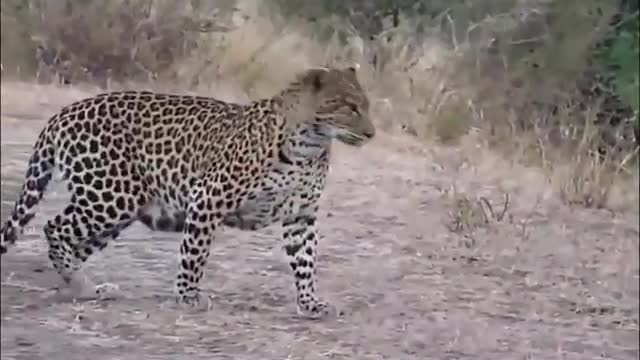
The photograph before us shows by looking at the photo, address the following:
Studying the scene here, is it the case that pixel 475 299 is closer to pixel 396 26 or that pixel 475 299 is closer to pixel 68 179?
pixel 396 26

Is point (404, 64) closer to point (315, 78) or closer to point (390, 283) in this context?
point (315, 78)

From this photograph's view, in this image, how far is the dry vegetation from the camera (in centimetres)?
145

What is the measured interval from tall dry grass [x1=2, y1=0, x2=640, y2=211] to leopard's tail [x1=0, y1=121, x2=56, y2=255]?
0.28 ft

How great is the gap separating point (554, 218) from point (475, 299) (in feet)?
0.43

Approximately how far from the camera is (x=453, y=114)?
1.51m

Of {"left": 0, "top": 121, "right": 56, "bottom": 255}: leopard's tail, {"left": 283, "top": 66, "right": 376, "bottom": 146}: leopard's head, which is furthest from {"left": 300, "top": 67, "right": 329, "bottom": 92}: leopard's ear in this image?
{"left": 0, "top": 121, "right": 56, "bottom": 255}: leopard's tail

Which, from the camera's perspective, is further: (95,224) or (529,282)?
(529,282)

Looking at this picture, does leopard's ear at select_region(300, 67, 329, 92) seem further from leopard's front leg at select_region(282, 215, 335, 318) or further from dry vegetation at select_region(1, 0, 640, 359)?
leopard's front leg at select_region(282, 215, 335, 318)

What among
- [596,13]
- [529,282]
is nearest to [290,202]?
[529,282]

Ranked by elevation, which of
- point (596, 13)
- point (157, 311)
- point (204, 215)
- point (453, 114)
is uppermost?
point (596, 13)

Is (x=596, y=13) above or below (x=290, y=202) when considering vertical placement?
above

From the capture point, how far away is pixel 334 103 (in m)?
1.46

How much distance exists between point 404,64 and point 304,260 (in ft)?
0.81

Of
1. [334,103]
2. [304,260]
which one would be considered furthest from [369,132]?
[304,260]
